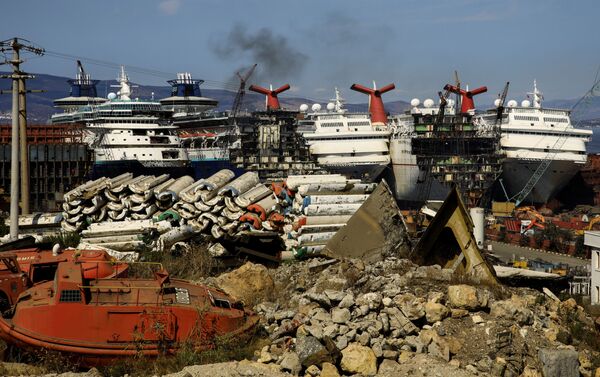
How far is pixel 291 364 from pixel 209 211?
9575mm

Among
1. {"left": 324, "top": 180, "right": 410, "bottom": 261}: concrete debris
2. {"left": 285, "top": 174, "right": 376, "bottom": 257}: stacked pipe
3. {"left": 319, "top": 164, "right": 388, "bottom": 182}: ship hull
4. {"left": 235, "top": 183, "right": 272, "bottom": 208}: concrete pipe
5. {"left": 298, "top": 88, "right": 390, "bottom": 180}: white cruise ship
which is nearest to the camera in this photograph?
{"left": 324, "top": 180, "right": 410, "bottom": 261}: concrete debris

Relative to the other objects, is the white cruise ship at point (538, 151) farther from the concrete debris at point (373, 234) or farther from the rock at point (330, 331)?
the rock at point (330, 331)

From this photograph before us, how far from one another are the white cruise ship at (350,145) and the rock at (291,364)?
1901 inches

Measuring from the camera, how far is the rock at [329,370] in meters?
12.2

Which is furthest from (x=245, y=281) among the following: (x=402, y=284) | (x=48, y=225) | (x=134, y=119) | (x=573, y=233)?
(x=134, y=119)

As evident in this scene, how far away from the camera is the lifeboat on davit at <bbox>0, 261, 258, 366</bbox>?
40.6ft

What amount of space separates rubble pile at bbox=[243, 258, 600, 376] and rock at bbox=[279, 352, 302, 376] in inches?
0.6

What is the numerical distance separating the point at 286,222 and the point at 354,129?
145 ft

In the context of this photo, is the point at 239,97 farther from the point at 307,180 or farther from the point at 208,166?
the point at 307,180

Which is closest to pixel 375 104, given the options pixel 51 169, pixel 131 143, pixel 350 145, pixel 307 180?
pixel 350 145

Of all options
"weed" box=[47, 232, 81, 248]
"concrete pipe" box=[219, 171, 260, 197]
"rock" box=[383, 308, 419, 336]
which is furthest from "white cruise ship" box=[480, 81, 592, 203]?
"rock" box=[383, 308, 419, 336]

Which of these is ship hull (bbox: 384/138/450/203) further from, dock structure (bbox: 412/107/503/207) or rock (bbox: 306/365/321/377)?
rock (bbox: 306/365/321/377)

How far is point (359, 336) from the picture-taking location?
42.7 feet

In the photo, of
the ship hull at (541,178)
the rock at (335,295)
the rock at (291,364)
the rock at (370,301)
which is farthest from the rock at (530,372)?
the ship hull at (541,178)
